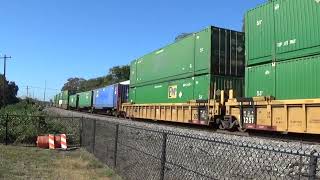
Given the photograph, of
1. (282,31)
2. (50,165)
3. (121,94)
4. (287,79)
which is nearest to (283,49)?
(282,31)

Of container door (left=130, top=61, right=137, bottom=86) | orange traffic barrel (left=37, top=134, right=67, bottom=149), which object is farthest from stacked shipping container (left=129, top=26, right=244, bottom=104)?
orange traffic barrel (left=37, top=134, right=67, bottom=149)

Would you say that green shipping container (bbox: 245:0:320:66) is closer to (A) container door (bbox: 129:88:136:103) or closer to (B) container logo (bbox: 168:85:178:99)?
(B) container logo (bbox: 168:85:178:99)

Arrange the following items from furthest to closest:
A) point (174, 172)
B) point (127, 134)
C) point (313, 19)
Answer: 1. point (313, 19)
2. point (127, 134)
3. point (174, 172)

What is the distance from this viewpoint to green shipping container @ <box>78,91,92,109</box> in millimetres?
66875

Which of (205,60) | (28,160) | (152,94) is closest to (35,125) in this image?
(28,160)

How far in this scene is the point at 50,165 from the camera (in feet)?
37.8

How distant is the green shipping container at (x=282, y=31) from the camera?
14.6 metres

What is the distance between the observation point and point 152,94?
3175 cm

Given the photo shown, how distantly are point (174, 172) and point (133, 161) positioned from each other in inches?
88.5

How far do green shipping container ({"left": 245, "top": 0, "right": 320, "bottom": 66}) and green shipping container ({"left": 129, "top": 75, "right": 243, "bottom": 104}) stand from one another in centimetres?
450

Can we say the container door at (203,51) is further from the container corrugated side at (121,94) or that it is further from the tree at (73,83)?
the tree at (73,83)

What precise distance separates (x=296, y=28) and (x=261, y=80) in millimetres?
2430

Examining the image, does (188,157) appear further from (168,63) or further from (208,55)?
(168,63)

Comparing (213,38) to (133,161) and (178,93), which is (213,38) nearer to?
(178,93)
